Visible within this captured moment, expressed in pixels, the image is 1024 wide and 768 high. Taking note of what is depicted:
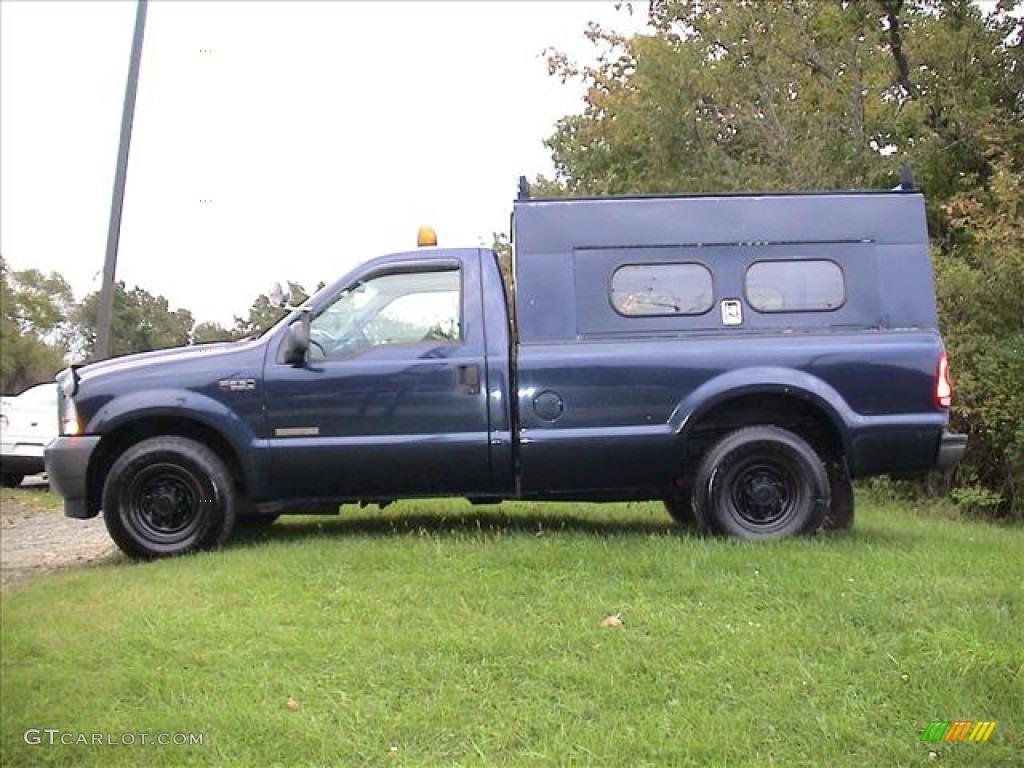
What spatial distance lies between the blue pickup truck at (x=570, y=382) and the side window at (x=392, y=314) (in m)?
0.01

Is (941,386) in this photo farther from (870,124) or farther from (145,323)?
(870,124)

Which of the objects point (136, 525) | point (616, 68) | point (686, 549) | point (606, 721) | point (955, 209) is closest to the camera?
point (606, 721)

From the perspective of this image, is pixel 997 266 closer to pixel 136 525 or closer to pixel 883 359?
pixel 883 359

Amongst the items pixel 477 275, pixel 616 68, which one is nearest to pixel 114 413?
pixel 477 275

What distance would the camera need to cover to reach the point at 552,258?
20.4ft

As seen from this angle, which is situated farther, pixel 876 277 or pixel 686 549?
pixel 876 277

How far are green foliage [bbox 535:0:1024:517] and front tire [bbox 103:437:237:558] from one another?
297 inches

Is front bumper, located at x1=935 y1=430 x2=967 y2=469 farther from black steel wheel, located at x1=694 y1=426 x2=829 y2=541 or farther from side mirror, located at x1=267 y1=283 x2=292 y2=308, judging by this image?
side mirror, located at x1=267 y1=283 x2=292 y2=308

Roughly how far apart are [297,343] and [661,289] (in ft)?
7.55

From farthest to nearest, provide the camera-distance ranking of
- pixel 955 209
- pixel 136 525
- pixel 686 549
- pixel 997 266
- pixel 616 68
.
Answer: pixel 616 68
pixel 955 209
pixel 997 266
pixel 136 525
pixel 686 549

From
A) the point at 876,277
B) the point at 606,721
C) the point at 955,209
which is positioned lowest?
the point at 606,721

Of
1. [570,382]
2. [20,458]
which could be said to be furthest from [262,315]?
[570,382]

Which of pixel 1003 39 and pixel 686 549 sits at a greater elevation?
pixel 1003 39

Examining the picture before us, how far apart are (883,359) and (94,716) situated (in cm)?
470
